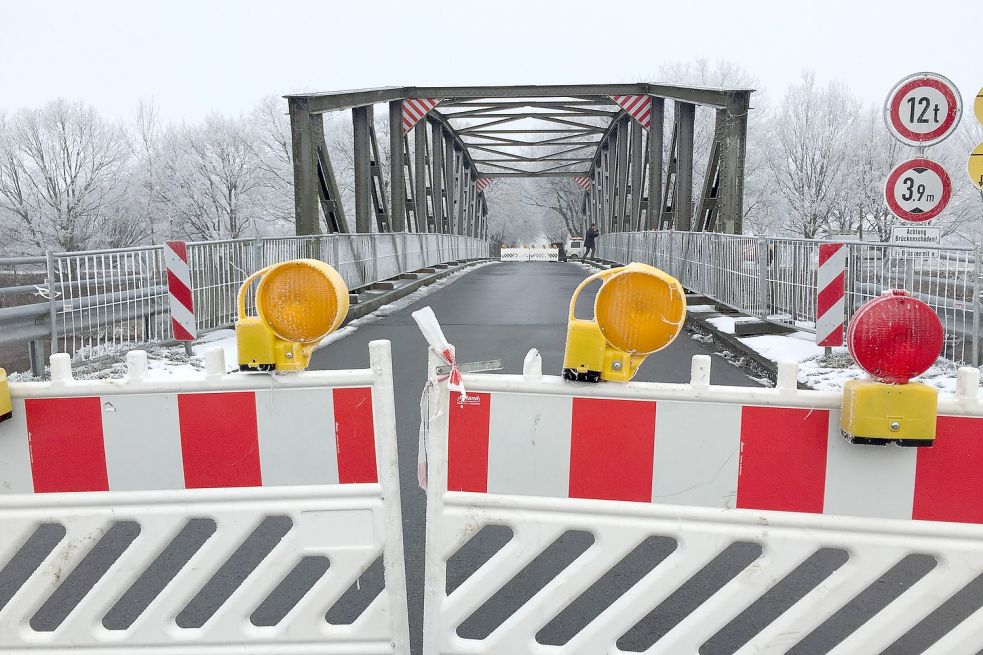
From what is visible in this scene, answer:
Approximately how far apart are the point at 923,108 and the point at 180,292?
729 cm

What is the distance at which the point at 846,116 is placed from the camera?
122 ft

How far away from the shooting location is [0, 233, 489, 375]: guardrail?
22.5 ft

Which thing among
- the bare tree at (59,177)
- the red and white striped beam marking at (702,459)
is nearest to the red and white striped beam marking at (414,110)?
the red and white striped beam marking at (702,459)

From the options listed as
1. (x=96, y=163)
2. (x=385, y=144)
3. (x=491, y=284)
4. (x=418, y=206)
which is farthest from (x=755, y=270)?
(x=385, y=144)

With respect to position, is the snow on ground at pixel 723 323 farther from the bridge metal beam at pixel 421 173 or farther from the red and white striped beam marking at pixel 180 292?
the bridge metal beam at pixel 421 173

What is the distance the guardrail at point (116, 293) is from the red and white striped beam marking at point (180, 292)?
458 mm

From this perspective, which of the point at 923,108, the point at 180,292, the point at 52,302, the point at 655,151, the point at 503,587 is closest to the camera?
the point at 503,587

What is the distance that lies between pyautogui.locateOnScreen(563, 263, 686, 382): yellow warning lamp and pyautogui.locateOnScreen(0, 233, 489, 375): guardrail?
598 cm

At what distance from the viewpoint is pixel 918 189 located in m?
7.61

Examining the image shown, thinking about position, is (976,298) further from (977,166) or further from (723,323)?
(723,323)

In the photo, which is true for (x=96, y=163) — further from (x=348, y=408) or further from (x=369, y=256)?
(x=348, y=408)

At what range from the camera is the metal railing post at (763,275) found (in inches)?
357

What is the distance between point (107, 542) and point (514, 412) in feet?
7.49

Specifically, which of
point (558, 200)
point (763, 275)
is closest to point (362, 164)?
point (763, 275)
